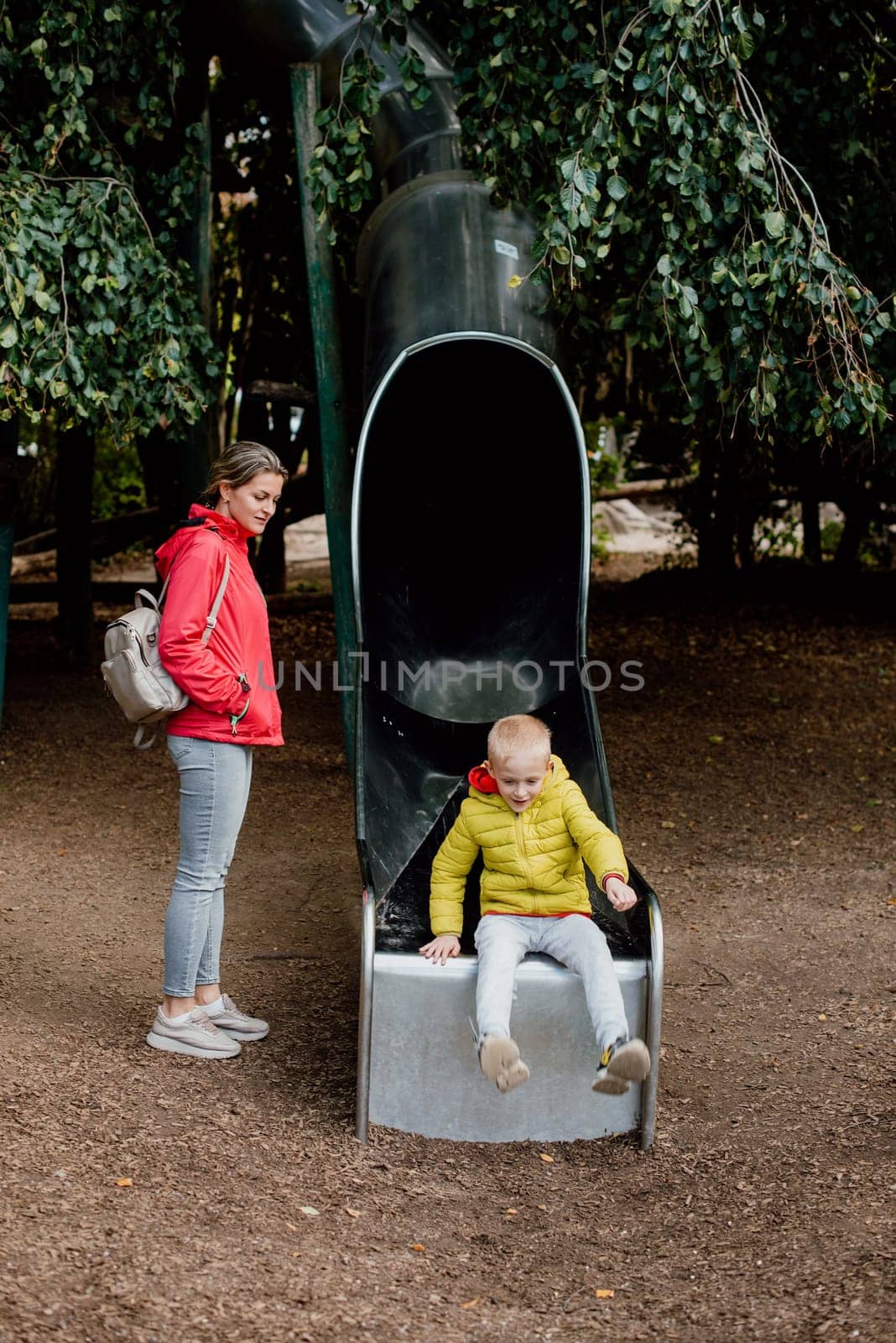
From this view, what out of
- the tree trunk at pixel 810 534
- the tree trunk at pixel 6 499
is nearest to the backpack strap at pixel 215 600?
the tree trunk at pixel 6 499

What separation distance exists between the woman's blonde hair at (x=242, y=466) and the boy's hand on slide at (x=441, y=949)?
1283 millimetres

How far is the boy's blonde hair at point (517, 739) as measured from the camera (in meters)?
3.39

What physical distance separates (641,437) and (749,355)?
268 inches

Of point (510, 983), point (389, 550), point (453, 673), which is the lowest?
point (510, 983)

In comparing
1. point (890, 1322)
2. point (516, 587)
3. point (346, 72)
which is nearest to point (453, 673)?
point (516, 587)

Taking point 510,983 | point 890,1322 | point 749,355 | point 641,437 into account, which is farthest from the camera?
point 641,437

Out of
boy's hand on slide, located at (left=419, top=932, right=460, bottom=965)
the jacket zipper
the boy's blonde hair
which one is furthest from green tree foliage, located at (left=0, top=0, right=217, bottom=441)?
boy's hand on slide, located at (left=419, top=932, right=460, bottom=965)

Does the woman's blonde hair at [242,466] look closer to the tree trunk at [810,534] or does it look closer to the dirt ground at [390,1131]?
the dirt ground at [390,1131]

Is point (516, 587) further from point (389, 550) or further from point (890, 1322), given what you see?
point (890, 1322)

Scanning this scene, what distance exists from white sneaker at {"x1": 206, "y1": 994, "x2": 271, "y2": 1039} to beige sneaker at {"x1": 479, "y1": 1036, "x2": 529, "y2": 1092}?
3.39 feet

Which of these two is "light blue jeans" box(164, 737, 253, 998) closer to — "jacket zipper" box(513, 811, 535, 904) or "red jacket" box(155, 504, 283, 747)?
"red jacket" box(155, 504, 283, 747)

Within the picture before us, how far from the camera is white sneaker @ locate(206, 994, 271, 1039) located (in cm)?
387

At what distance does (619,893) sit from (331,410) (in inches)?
137

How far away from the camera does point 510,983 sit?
3.24 m
